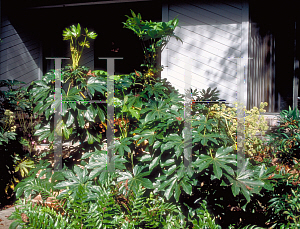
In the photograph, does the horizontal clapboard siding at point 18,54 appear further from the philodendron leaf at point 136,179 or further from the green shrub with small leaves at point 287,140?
the green shrub with small leaves at point 287,140

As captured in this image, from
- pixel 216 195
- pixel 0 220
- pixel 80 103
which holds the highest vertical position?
pixel 80 103

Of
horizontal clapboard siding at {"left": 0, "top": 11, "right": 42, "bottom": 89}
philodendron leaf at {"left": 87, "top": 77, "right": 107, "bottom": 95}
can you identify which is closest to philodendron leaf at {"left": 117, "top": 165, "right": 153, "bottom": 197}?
philodendron leaf at {"left": 87, "top": 77, "right": 107, "bottom": 95}

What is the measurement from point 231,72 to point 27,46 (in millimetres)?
4609

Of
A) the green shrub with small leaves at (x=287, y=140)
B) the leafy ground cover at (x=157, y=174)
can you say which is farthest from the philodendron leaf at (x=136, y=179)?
the green shrub with small leaves at (x=287, y=140)

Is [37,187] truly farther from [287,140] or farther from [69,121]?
[287,140]

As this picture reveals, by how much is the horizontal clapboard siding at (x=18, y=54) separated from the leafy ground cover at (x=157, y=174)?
3.33 meters

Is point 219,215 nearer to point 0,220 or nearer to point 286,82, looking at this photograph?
point 0,220

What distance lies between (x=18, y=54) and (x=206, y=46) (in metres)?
4.14

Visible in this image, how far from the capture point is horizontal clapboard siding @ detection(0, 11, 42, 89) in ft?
15.5

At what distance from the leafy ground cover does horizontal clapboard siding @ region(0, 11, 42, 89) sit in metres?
3.33

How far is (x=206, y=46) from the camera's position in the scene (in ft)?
12.9

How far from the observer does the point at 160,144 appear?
1650 millimetres

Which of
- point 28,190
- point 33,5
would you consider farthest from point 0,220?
point 33,5

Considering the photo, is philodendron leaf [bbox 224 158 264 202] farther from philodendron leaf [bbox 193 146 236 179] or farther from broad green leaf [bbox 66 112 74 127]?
broad green leaf [bbox 66 112 74 127]
